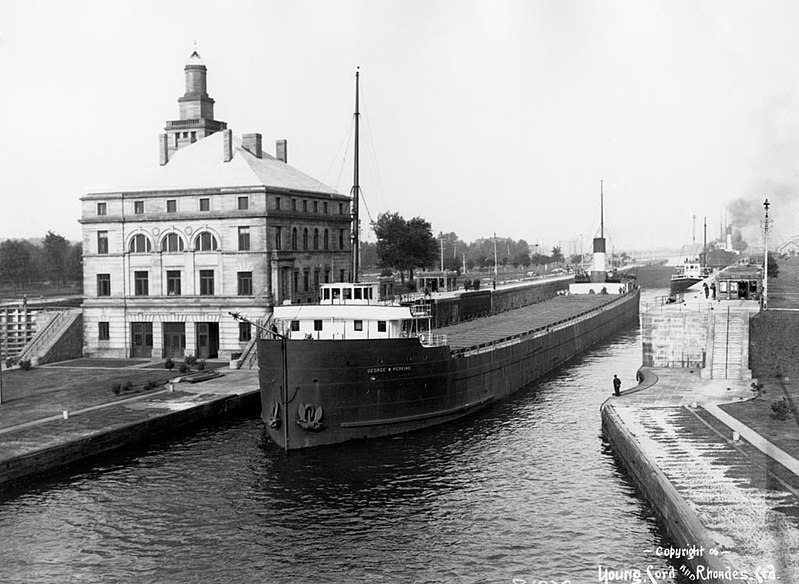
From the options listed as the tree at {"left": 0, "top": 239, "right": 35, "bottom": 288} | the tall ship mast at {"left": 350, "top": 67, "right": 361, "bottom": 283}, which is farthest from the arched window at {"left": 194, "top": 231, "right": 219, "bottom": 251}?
the tree at {"left": 0, "top": 239, "right": 35, "bottom": 288}

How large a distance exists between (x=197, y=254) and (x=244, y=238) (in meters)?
3.74

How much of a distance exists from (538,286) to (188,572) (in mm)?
105753

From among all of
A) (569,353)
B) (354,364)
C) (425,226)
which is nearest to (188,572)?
(354,364)

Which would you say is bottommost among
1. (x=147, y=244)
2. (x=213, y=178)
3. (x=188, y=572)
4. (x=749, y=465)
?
Result: (x=188, y=572)

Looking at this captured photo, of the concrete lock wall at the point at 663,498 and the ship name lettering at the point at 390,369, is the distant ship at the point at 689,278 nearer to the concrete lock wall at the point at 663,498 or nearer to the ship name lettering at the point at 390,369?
the ship name lettering at the point at 390,369

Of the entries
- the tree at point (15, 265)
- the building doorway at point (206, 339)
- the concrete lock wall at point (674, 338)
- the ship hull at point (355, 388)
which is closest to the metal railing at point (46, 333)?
the building doorway at point (206, 339)

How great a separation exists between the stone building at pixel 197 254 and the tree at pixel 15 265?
5090 cm

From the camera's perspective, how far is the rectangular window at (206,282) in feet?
201

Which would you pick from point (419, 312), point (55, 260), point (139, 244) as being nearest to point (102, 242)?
point (139, 244)

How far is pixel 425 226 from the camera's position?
365 feet

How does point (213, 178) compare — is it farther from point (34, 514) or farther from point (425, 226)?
point (425, 226)

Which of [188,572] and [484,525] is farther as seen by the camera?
[484,525]

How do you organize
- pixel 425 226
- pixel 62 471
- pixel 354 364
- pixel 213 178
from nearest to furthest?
pixel 62 471 → pixel 354 364 → pixel 213 178 → pixel 425 226

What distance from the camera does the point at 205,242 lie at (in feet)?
202
